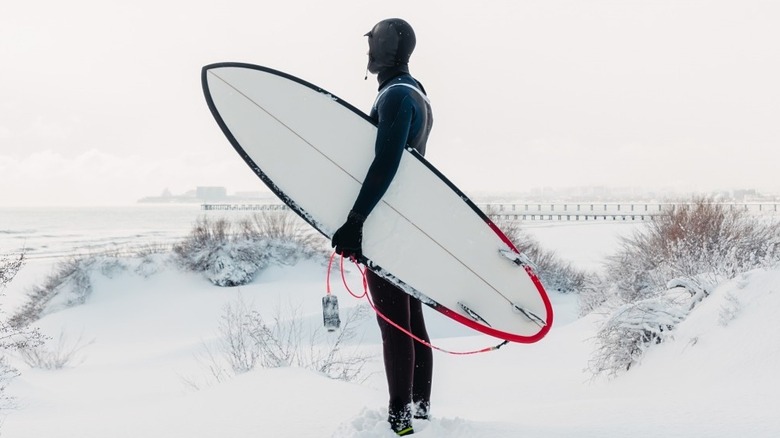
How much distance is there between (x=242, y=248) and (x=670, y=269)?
1334cm

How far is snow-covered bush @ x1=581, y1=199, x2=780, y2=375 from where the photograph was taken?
633 centimetres

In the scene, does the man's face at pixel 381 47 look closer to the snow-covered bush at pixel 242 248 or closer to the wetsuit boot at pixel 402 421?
the wetsuit boot at pixel 402 421

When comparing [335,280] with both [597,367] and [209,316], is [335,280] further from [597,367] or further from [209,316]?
[597,367]

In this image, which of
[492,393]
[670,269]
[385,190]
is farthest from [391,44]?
[670,269]

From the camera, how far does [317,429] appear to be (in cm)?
291

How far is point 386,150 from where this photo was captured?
94.3 inches

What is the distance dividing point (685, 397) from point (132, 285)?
18.1 meters

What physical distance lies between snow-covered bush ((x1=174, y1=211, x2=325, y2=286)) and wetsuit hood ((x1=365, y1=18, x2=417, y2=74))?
1712 centimetres

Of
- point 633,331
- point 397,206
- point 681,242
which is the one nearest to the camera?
point 397,206

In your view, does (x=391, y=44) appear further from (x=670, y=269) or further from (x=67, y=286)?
(x=67, y=286)

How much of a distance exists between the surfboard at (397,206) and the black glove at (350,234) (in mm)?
147

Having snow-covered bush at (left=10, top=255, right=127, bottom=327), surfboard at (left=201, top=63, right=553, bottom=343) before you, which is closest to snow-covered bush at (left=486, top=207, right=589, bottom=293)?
snow-covered bush at (left=10, top=255, right=127, bottom=327)

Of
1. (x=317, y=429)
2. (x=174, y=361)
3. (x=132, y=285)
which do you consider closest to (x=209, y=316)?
(x=132, y=285)

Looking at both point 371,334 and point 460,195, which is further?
point 371,334
